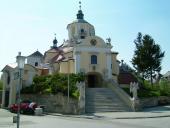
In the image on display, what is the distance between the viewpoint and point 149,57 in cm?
5581

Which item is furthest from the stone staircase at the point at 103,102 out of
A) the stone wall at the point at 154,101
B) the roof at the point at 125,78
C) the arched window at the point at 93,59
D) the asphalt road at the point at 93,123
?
the roof at the point at 125,78

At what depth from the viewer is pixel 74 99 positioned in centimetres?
3353

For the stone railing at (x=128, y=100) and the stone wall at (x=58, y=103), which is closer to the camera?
the stone wall at (x=58, y=103)

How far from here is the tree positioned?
183ft

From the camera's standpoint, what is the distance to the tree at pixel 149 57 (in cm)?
5575

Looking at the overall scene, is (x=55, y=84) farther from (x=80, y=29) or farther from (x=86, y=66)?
(x=80, y=29)

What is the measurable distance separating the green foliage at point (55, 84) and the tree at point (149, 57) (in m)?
17.3

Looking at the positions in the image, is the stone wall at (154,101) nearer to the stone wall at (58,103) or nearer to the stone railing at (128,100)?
the stone railing at (128,100)

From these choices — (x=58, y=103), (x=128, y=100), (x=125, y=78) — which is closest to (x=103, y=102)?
(x=128, y=100)

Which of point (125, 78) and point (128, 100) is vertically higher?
point (125, 78)

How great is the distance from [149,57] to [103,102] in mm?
22819

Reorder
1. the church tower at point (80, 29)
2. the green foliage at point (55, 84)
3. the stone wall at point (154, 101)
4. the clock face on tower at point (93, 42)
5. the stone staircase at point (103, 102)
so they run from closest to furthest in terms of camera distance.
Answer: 1. the stone staircase at point (103, 102)
2. the green foliage at point (55, 84)
3. the stone wall at point (154, 101)
4. the clock face on tower at point (93, 42)
5. the church tower at point (80, 29)

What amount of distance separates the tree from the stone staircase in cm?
1706

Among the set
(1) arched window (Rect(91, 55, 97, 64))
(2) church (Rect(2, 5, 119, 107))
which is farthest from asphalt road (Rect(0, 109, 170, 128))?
(1) arched window (Rect(91, 55, 97, 64))
